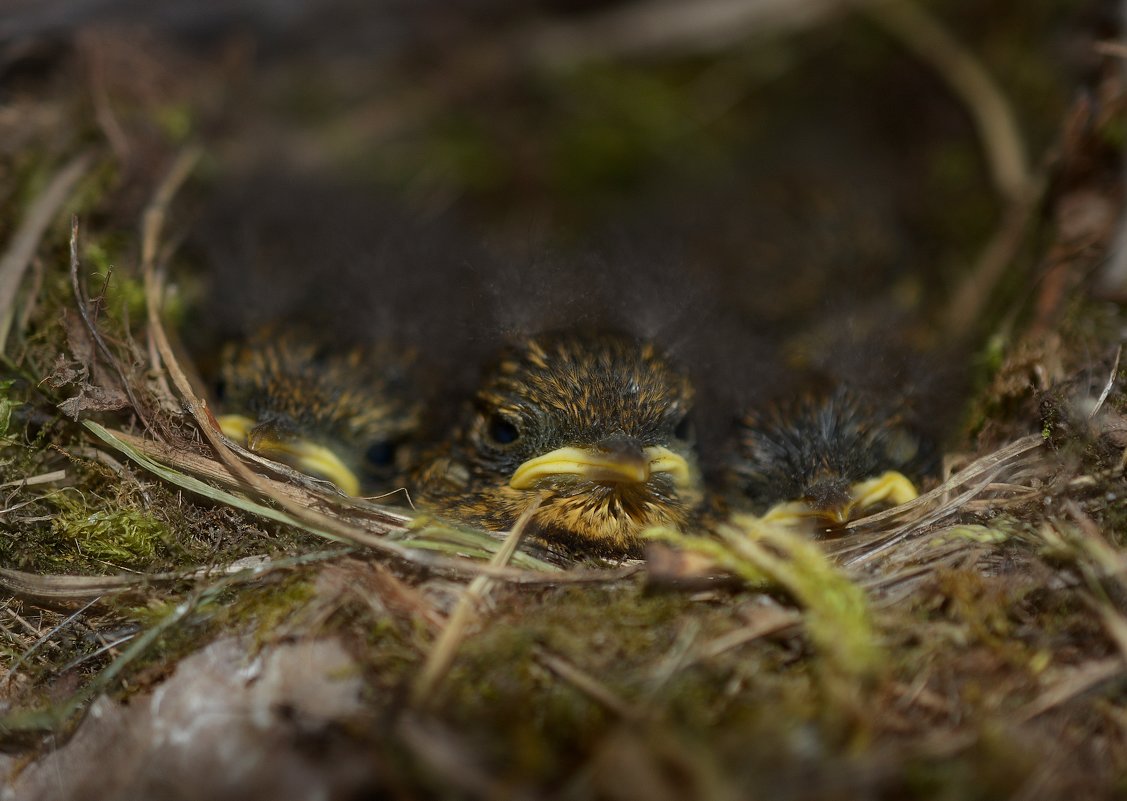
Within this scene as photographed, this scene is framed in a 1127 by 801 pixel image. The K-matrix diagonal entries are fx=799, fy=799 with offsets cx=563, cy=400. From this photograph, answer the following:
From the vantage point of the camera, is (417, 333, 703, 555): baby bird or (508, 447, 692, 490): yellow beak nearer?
(508, 447, 692, 490): yellow beak

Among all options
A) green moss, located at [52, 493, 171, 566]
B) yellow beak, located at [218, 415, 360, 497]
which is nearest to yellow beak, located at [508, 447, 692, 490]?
yellow beak, located at [218, 415, 360, 497]

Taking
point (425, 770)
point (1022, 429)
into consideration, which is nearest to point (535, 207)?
point (1022, 429)

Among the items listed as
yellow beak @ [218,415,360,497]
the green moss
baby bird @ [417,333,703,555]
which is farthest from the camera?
yellow beak @ [218,415,360,497]

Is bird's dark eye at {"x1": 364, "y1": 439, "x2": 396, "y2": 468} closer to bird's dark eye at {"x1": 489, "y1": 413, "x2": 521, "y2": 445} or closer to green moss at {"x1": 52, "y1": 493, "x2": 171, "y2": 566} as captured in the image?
bird's dark eye at {"x1": 489, "y1": 413, "x2": 521, "y2": 445}

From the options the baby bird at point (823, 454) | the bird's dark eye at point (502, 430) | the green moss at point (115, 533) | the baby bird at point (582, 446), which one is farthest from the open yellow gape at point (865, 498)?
the green moss at point (115, 533)

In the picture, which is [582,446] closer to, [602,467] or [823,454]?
[602,467]

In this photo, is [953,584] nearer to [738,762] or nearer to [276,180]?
[738,762]

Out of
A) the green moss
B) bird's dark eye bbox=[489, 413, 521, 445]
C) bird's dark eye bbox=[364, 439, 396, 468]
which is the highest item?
bird's dark eye bbox=[489, 413, 521, 445]

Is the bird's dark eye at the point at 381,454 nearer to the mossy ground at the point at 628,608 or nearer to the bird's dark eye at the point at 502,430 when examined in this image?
the bird's dark eye at the point at 502,430

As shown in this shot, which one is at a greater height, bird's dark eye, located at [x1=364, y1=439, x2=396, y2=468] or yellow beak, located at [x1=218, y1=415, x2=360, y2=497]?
yellow beak, located at [x1=218, y1=415, x2=360, y2=497]
